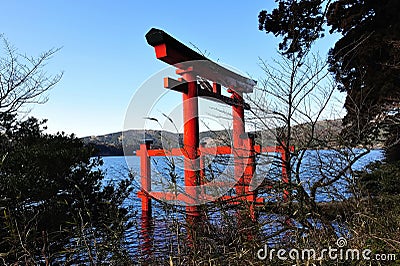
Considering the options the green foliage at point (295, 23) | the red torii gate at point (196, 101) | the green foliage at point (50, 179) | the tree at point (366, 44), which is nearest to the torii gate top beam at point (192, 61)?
the red torii gate at point (196, 101)

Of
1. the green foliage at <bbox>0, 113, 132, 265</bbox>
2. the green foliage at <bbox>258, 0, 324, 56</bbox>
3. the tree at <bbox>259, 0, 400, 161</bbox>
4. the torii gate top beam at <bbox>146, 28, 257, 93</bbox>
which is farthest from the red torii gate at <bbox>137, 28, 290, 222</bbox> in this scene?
the tree at <bbox>259, 0, 400, 161</bbox>

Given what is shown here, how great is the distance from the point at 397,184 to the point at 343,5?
130 inches

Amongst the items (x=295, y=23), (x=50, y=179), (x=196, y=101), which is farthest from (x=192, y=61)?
(x=50, y=179)

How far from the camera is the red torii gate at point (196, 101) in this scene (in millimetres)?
2877

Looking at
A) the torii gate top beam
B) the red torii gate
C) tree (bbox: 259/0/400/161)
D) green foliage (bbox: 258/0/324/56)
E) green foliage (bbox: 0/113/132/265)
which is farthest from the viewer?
tree (bbox: 259/0/400/161)

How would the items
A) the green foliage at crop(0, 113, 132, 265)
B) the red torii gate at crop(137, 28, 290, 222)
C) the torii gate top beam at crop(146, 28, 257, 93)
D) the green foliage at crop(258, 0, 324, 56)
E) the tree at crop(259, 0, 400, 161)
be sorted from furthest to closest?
1. the tree at crop(259, 0, 400, 161)
2. the torii gate top beam at crop(146, 28, 257, 93)
3. the green foliage at crop(0, 113, 132, 265)
4. the green foliage at crop(258, 0, 324, 56)
5. the red torii gate at crop(137, 28, 290, 222)

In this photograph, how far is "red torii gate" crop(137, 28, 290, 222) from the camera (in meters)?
2.88

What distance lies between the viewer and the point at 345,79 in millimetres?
6203

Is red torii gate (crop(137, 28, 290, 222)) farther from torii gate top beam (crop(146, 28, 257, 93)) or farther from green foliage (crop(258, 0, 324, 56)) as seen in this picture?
green foliage (crop(258, 0, 324, 56))

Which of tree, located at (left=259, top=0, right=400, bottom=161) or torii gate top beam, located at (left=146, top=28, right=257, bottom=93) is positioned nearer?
torii gate top beam, located at (left=146, top=28, right=257, bottom=93)

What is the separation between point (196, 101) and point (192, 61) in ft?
1.44

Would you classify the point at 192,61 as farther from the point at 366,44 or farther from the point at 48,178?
the point at 366,44

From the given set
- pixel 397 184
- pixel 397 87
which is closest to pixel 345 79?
pixel 397 87

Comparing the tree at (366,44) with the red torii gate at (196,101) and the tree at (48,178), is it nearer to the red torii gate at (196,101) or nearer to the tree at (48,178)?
the red torii gate at (196,101)
